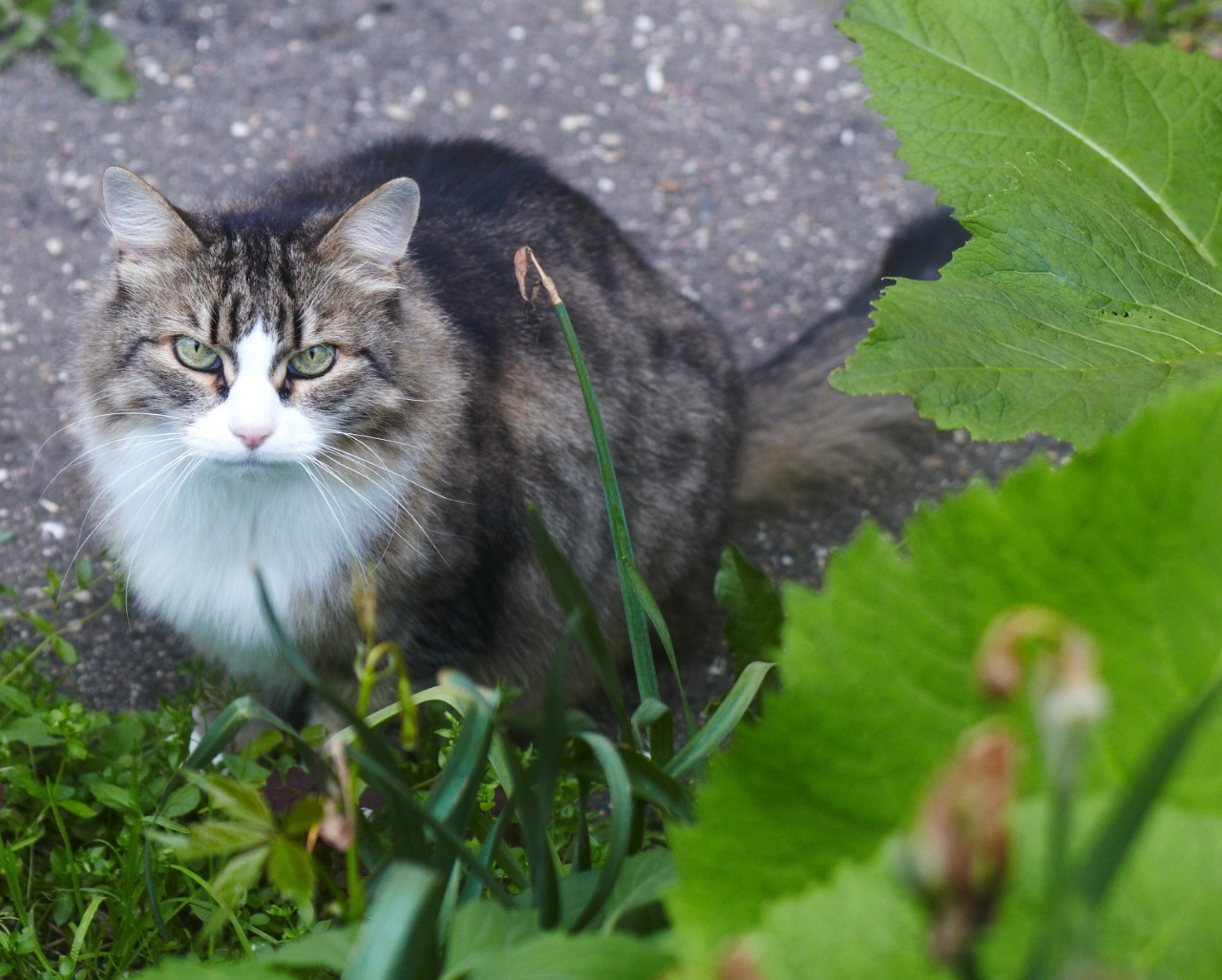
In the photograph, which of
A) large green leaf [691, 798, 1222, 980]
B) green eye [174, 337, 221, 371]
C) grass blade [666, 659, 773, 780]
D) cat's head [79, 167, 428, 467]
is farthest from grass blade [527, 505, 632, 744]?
green eye [174, 337, 221, 371]

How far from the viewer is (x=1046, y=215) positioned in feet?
5.43

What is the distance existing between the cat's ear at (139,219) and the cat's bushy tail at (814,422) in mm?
1386

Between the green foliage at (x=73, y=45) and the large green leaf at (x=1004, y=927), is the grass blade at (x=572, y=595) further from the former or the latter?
the green foliage at (x=73, y=45)

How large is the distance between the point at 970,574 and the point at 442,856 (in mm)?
647

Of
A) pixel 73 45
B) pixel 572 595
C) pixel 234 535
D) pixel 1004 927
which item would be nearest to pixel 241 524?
pixel 234 535

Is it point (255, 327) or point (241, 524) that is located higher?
point (255, 327)

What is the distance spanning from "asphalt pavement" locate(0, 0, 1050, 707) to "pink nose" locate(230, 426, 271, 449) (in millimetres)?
1493

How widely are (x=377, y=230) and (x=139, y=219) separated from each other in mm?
419

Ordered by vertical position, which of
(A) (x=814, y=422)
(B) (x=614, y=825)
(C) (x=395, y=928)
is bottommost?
(A) (x=814, y=422)

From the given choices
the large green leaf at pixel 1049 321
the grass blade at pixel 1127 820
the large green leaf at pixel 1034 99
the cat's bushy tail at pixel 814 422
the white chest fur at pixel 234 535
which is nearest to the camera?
the grass blade at pixel 1127 820

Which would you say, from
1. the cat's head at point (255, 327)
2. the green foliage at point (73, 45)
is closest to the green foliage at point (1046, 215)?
the cat's head at point (255, 327)

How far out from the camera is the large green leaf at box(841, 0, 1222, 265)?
1.86 metres

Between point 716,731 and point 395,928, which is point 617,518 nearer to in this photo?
point 716,731

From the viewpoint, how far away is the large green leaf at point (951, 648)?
944 millimetres
